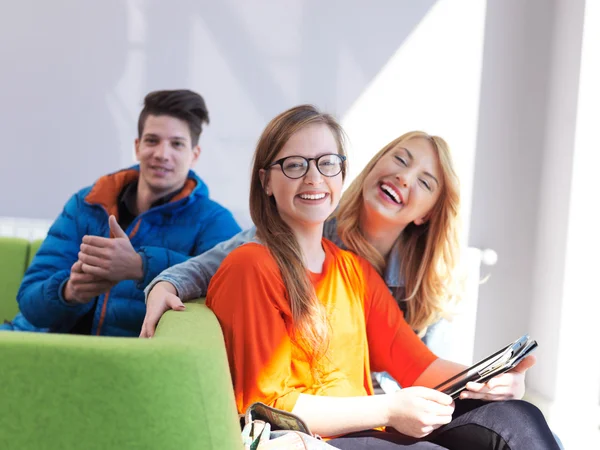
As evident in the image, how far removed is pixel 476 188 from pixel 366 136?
2.09 ft

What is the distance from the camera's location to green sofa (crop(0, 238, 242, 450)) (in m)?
1.24

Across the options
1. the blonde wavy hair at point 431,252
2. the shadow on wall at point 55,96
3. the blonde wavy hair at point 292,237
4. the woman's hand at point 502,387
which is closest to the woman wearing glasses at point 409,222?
the blonde wavy hair at point 431,252

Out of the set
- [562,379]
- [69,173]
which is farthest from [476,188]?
[69,173]

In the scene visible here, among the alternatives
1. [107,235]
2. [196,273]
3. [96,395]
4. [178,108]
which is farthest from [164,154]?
[96,395]

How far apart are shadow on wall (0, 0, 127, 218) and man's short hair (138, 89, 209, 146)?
101 centimetres

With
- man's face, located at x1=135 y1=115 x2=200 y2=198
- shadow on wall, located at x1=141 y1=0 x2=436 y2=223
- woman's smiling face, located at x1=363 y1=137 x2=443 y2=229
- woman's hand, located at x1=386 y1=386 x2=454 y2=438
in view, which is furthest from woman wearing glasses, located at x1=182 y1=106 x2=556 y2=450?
shadow on wall, located at x1=141 y1=0 x2=436 y2=223

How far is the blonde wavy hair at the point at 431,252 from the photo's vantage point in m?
2.31

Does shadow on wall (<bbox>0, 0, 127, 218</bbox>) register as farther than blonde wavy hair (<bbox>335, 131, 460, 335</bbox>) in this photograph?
Yes

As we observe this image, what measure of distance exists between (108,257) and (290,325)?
2.25 feet

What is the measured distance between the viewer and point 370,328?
2.05 metres

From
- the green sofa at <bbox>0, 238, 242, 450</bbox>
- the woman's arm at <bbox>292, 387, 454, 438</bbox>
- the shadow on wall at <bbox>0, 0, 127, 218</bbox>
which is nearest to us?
the green sofa at <bbox>0, 238, 242, 450</bbox>

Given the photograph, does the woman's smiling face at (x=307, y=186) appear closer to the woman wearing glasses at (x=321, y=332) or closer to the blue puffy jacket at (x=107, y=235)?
the woman wearing glasses at (x=321, y=332)

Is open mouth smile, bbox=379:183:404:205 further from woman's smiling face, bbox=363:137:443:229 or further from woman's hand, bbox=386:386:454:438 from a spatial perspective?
woman's hand, bbox=386:386:454:438

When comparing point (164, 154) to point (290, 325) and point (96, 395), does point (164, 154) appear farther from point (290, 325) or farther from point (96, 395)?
point (96, 395)
